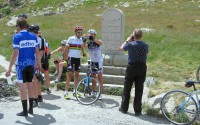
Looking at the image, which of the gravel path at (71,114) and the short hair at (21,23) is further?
the short hair at (21,23)

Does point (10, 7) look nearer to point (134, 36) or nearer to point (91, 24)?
point (91, 24)

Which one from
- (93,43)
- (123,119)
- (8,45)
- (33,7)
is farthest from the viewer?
(33,7)

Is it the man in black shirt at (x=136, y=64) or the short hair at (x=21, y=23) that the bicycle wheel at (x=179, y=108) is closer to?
the man in black shirt at (x=136, y=64)

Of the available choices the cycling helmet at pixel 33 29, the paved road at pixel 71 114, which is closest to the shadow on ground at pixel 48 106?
the paved road at pixel 71 114

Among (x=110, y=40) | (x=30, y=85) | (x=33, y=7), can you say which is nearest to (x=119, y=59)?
(x=110, y=40)

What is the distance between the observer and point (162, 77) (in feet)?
40.4

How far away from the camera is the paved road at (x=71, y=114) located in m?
8.48

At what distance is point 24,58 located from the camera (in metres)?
8.70

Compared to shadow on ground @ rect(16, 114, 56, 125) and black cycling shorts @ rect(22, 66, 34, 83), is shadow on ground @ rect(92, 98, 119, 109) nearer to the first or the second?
shadow on ground @ rect(16, 114, 56, 125)

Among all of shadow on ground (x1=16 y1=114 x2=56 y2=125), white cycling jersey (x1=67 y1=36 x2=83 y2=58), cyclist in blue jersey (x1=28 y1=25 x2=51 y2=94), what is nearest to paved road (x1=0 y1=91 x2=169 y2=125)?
shadow on ground (x1=16 y1=114 x2=56 y2=125)

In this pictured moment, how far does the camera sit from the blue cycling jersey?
28.1 feet

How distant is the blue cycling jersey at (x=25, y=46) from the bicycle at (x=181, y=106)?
3.27m

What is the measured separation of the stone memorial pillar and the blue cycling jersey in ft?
14.7

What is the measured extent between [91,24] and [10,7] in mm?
51552
